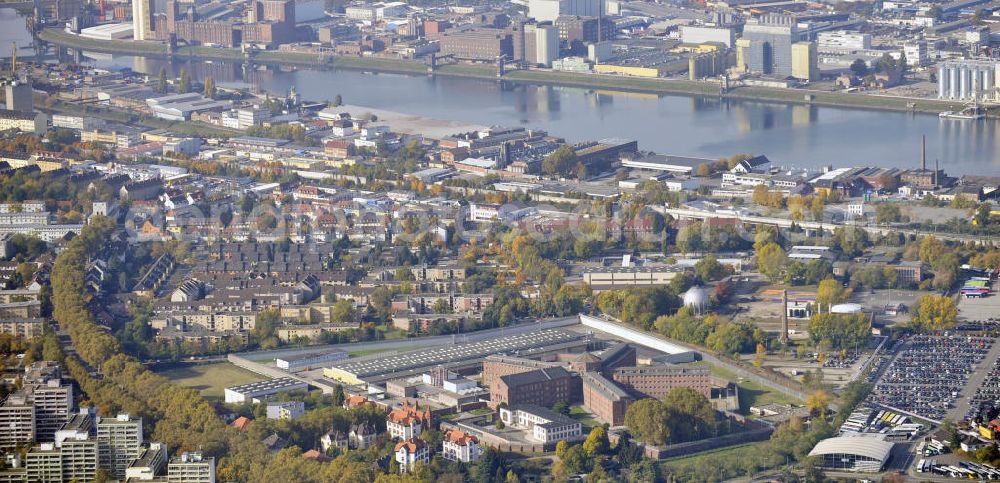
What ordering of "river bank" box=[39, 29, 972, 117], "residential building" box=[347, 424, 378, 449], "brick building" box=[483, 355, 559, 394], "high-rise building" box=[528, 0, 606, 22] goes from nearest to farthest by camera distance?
"residential building" box=[347, 424, 378, 449] < "brick building" box=[483, 355, 559, 394] < "river bank" box=[39, 29, 972, 117] < "high-rise building" box=[528, 0, 606, 22]

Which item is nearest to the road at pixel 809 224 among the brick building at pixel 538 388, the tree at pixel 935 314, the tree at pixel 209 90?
the tree at pixel 935 314

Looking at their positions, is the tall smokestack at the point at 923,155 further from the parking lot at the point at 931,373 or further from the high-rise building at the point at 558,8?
the high-rise building at the point at 558,8

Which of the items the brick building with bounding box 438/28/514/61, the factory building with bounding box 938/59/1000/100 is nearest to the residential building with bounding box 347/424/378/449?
the factory building with bounding box 938/59/1000/100

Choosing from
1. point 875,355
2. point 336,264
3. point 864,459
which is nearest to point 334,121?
point 336,264

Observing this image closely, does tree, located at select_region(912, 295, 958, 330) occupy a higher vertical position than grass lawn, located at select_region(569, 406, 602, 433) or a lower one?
higher

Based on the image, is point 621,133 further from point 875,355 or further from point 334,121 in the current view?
point 875,355

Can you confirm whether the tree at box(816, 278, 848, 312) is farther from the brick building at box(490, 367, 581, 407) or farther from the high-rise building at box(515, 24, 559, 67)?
the high-rise building at box(515, 24, 559, 67)
